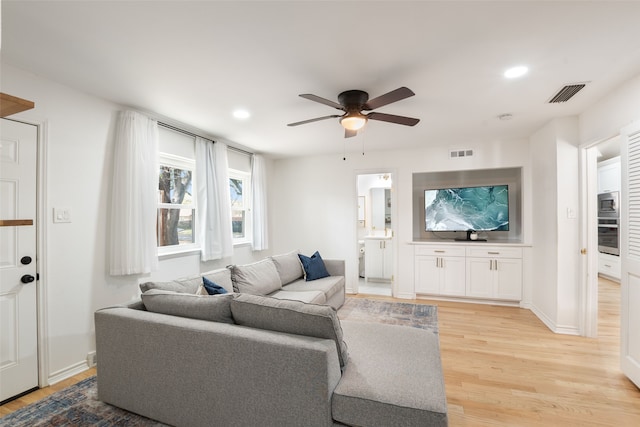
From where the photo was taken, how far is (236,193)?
510 centimetres

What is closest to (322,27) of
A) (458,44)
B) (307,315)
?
(458,44)

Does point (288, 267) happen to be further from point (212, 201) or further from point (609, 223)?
point (609, 223)

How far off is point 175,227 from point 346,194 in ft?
9.22

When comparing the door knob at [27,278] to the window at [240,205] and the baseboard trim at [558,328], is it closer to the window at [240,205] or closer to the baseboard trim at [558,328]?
the window at [240,205]

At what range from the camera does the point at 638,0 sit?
165 centimetres

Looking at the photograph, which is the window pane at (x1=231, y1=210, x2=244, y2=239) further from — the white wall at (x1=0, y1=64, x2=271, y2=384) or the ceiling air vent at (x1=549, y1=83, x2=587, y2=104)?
the ceiling air vent at (x1=549, y1=83, x2=587, y2=104)

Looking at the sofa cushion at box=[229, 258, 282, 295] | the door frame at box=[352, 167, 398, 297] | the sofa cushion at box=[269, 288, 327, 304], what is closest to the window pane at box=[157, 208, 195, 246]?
the sofa cushion at box=[229, 258, 282, 295]

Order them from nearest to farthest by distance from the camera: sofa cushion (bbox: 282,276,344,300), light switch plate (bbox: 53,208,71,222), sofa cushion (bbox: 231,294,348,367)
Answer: sofa cushion (bbox: 231,294,348,367) < light switch plate (bbox: 53,208,71,222) < sofa cushion (bbox: 282,276,344,300)

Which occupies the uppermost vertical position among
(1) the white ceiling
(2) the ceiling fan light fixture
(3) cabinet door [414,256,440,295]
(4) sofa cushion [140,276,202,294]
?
Answer: (1) the white ceiling

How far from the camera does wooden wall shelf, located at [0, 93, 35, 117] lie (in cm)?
110

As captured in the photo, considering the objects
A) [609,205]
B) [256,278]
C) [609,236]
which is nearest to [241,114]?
[256,278]

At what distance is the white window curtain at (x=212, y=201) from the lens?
4.01 m

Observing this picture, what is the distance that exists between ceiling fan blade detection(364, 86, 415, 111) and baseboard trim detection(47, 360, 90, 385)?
3.39 m

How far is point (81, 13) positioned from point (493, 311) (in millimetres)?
5232
